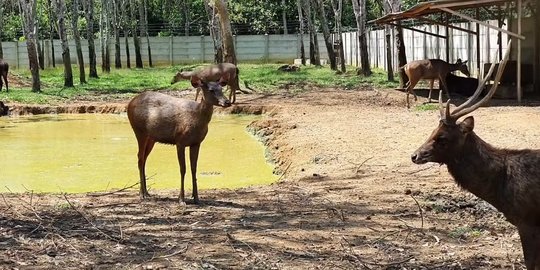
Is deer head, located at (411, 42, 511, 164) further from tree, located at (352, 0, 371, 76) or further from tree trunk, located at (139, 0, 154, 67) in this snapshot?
tree trunk, located at (139, 0, 154, 67)

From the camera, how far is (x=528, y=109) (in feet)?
52.2

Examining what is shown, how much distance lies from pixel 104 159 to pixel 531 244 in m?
9.55

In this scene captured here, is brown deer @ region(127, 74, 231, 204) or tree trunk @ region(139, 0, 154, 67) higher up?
tree trunk @ region(139, 0, 154, 67)

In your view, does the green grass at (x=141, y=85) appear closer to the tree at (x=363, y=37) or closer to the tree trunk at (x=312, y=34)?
the tree at (x=363, y=37)

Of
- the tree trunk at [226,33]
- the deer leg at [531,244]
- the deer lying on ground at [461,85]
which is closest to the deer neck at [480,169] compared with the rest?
the deer leg at [531,244]

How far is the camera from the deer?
17.4ft

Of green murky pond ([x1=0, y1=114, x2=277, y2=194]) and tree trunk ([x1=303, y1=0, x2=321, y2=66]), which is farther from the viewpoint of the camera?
tree trunk ([x1=303, y1=0, x2=321, y2=66])

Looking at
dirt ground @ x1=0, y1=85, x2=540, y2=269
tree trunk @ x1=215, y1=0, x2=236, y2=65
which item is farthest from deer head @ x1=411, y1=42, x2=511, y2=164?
tree trunk @ x1=215, y1=0, x2=236, y2=65

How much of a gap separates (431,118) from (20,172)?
7.75 meters

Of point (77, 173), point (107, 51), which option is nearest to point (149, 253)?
point (77, 173)

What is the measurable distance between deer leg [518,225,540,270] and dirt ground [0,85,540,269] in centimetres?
64

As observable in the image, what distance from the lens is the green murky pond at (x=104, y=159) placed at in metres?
11.4

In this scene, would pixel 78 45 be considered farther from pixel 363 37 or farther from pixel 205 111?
pixel 205 111

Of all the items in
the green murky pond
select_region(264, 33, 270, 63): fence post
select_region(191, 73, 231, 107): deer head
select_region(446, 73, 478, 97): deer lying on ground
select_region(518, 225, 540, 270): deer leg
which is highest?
select_region(264, 33, 270, 63): fence post
